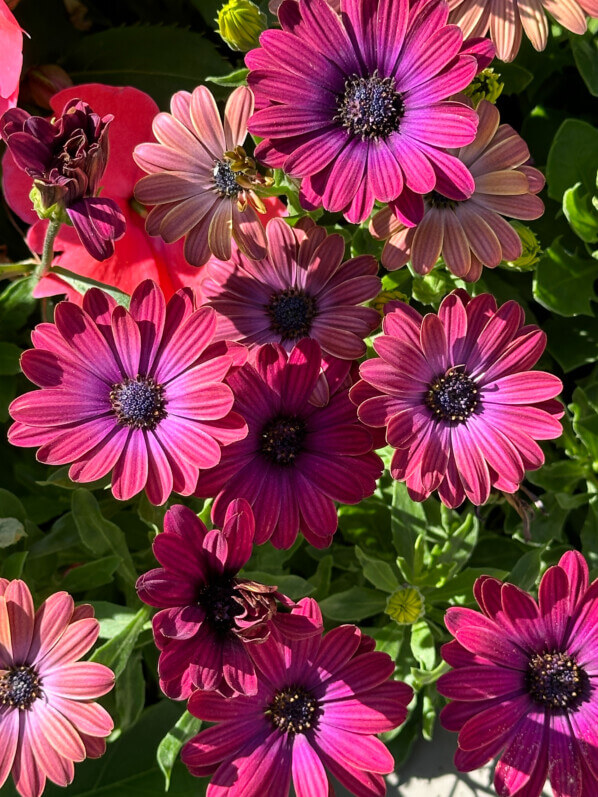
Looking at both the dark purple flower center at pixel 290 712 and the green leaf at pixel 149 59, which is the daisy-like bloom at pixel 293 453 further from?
the green leaf at pixel 149 59

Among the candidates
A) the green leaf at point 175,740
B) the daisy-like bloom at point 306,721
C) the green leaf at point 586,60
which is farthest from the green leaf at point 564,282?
the green leaf at point 175,740

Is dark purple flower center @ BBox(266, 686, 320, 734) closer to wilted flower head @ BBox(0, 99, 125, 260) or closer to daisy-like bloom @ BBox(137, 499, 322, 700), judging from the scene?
daisy-like bloom @ BBox(137, 499, 322, 700)

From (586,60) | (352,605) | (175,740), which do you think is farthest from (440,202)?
(175,740)

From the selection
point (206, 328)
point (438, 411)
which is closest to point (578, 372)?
point (438, 411)

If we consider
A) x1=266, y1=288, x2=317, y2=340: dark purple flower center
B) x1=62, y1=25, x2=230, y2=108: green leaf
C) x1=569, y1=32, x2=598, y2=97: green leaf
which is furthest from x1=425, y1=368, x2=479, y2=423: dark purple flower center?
x1=62, y1=25, x2=230, y2=108: green leaf

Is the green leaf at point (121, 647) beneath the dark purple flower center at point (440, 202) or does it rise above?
beneath
